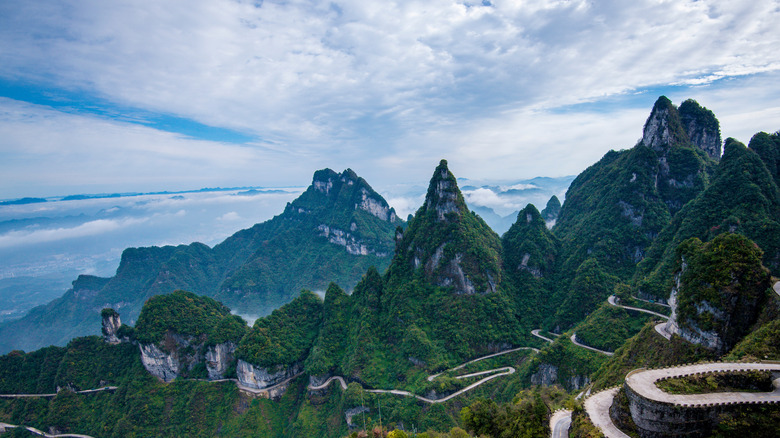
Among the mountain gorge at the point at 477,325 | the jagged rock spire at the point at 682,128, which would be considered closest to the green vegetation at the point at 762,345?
the mountain gorge at the point at 477,325

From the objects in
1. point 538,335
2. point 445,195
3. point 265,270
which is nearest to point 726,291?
point 538,335

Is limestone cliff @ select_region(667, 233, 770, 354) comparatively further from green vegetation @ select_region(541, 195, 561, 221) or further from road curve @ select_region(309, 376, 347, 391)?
green vegetation @ select_region(541, 195, 561, 221)

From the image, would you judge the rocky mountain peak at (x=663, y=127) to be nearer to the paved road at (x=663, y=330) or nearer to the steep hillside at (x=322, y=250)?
the paved road at (x=663, y=330)

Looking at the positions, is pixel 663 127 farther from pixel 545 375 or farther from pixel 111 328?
A: pixel 111 328

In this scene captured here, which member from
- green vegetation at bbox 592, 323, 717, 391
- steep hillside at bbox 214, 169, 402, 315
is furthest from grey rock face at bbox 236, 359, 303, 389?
steep hillside at bbox 214, 169, 402, 315

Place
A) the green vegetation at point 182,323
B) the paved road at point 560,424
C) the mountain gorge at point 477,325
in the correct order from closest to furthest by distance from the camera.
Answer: the paved road at point 560,424, the mountain gorge at point 477,325, the green vegetation at point 182,323

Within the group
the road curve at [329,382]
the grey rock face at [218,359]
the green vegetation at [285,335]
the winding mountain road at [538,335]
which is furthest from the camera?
the winding mountain road at [538,335]

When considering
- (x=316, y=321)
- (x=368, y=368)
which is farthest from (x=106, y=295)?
(x=368, y=368)

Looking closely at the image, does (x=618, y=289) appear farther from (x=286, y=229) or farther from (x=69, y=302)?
(x=69, y=302)
